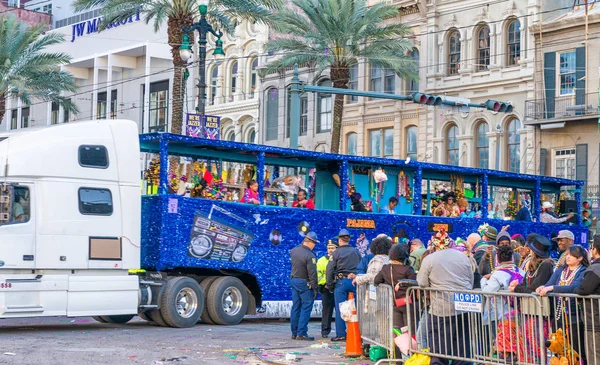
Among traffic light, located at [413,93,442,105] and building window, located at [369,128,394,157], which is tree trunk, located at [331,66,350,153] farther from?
traffic light, located at [413,93,442,105]

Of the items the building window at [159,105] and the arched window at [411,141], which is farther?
the building window at [159,105]

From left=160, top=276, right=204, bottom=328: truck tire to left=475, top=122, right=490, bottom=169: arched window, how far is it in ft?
83.9

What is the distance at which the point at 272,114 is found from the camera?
52.2 metres

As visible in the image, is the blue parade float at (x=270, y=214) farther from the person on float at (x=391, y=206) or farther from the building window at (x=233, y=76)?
the building window at (x=233, y=76)

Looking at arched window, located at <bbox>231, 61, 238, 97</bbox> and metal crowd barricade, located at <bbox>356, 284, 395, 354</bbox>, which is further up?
arched window, located at <bbox>231, 61, 238, 97</bbox>

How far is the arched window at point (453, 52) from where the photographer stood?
4444 cm

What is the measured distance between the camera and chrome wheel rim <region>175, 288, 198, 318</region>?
19.2 meters

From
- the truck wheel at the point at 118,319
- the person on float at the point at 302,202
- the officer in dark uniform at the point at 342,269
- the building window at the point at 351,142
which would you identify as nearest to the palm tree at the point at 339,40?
the building window at the point at 351,142

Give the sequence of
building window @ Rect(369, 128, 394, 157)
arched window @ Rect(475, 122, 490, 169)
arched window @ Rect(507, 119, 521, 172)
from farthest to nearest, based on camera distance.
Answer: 1. building window @ Rect(369, 128, 394, 157)
2. arched window @ Rect(475, 122, 490, 169)
3. arched window @ Rect(507, 119, 521, 172)

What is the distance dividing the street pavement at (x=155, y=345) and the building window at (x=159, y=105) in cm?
3751

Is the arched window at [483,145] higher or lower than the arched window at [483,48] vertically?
lower

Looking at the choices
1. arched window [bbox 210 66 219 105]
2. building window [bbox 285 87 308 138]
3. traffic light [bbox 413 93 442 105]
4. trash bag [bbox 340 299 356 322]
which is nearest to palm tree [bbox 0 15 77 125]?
building window [bbox 285 87 308 138]

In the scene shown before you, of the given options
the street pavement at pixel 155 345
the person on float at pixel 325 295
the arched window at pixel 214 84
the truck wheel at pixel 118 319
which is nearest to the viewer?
the street pavement at pixel 155 345

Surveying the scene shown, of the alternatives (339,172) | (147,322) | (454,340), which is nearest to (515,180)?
(339,172)
